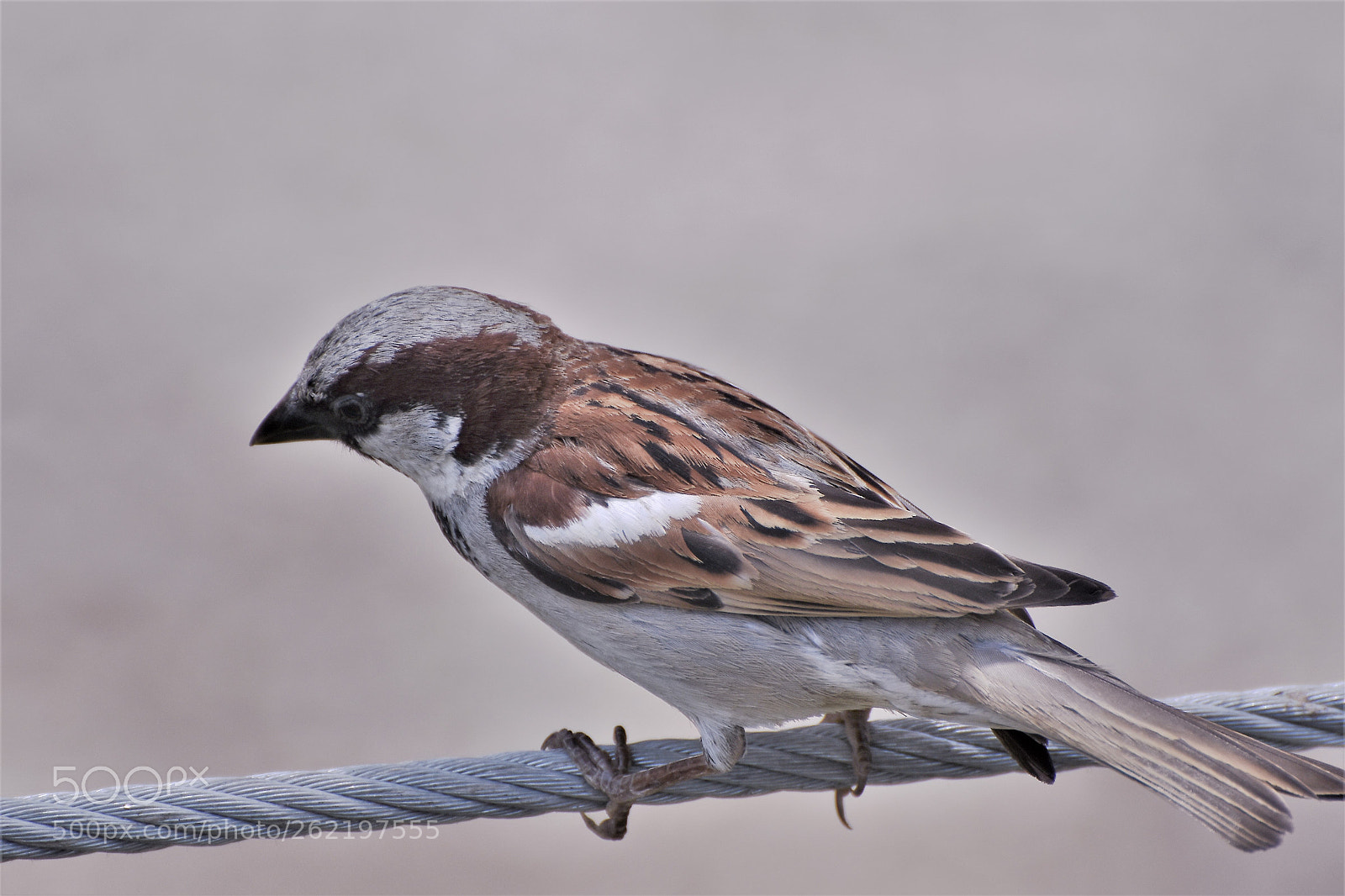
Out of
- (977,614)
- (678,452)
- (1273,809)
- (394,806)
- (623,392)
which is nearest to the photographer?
(1273,809)

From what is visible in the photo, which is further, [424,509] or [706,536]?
[424,509]

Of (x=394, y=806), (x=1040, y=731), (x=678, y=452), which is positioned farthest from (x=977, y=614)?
(x=394, y=806)

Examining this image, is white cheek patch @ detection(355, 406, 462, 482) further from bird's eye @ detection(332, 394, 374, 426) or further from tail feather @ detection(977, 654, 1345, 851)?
tail feather @ detection(977, 654, 1345, 851)

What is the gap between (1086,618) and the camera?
5.73 metres

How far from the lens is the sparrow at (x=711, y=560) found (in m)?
2.26

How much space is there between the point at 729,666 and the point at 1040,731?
647 mm

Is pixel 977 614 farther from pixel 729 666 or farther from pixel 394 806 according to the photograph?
pixel 394 806

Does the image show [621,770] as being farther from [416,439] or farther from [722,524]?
[416,439]

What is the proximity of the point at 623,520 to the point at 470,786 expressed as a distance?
0.64 m

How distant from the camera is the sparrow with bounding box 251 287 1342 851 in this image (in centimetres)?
226

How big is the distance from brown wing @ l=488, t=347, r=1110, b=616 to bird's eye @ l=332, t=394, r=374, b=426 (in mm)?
365

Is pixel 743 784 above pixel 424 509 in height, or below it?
below
